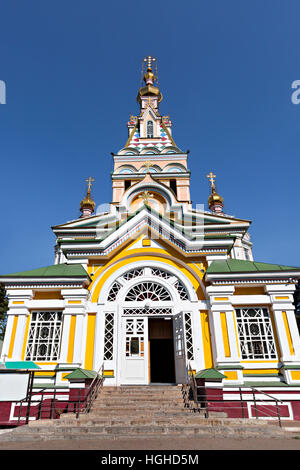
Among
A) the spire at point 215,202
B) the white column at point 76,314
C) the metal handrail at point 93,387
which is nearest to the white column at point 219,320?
the metal handrail at point 93,387

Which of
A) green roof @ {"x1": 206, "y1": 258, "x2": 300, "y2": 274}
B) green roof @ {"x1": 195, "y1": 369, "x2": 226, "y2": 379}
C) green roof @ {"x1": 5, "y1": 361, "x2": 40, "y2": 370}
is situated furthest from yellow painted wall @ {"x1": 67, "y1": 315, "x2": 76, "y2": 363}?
green roof @ {"x1": 206, "y1": 258, "x2": 300, "y2": 274}

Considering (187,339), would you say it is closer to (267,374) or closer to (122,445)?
(267,374)

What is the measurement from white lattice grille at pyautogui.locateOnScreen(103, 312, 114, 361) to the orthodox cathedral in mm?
33

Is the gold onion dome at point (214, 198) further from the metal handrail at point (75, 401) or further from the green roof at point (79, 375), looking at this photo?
the green roof at point (79, 375)

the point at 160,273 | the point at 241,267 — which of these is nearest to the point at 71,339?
the point at 160,273

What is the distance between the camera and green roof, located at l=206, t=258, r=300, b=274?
1030cm

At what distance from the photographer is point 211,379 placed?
28.2 feet

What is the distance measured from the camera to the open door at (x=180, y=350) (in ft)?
32.5

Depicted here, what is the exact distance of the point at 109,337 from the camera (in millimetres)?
10414

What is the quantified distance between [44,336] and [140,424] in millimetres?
4791

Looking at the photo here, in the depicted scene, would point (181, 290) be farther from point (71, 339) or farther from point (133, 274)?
point (71, 339)

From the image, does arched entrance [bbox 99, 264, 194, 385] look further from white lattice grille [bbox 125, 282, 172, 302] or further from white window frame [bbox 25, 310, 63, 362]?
white window frame [bbox 25, 310, 63, 362]

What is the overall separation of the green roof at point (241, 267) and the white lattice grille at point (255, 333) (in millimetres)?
1280

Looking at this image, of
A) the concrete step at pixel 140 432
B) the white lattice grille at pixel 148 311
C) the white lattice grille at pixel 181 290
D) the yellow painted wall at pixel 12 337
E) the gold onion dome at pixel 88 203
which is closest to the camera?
the concrete step at pixel 140 432
